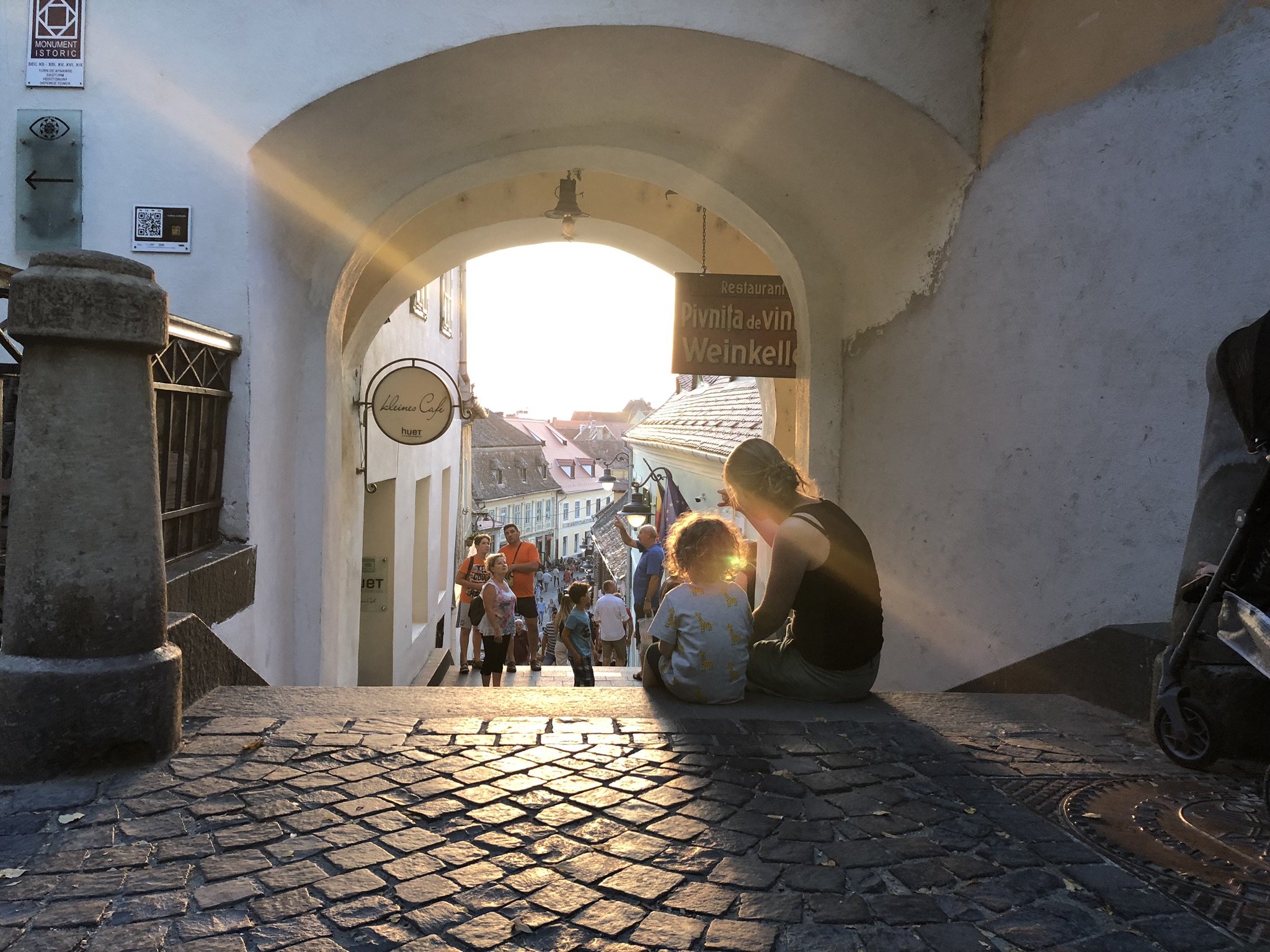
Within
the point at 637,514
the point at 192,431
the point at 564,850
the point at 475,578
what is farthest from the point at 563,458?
the point at 564,850

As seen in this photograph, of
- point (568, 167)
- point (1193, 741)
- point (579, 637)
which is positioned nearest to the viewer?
point (1193, 741)

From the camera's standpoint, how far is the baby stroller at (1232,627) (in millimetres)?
2584

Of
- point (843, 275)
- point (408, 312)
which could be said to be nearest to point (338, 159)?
point (843, 275)

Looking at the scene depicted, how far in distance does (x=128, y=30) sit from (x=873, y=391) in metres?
4.91

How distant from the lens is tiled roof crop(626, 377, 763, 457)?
12.3 meters

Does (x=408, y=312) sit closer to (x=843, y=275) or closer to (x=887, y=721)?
(x=843, y=275)

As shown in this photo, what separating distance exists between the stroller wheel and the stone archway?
300 cm

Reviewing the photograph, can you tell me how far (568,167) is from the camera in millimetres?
6832

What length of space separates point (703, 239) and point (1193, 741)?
20.7 ft

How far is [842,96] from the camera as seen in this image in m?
5.03

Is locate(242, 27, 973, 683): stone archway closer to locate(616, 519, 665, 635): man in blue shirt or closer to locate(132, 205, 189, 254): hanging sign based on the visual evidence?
locate(132, 205, 189, 254): hanging sign

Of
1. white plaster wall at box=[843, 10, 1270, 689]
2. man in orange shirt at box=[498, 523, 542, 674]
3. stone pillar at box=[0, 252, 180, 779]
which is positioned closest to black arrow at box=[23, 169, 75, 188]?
stone pillar at box=[0, 252, 180, 779]

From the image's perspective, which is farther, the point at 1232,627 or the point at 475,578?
the point at 475,578

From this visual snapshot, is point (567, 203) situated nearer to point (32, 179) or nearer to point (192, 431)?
point (32, 179)
